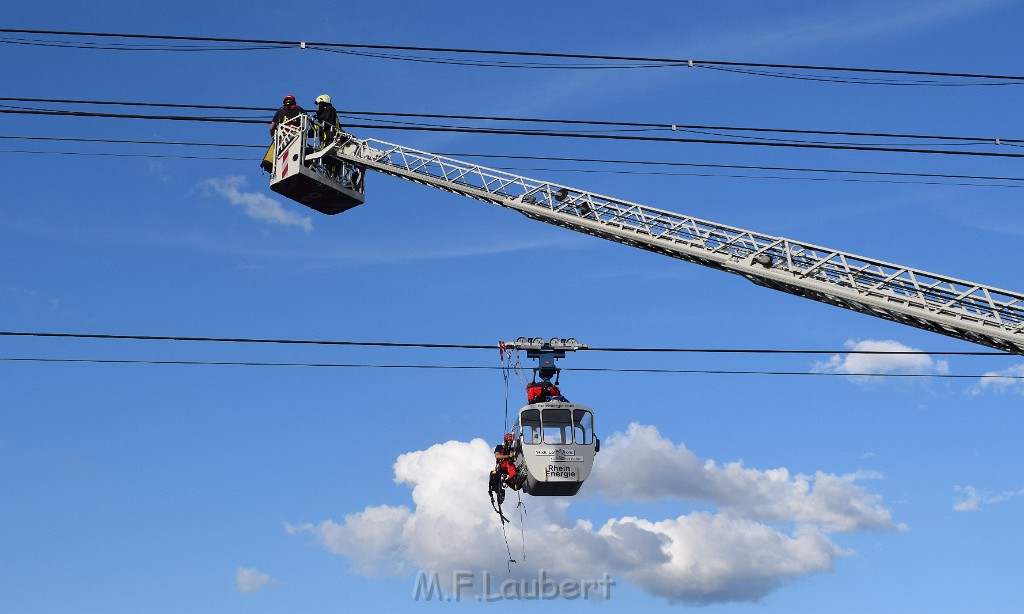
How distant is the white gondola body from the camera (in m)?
35.5

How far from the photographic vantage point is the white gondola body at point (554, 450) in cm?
3553

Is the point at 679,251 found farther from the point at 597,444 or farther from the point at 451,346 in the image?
the point at 451,346

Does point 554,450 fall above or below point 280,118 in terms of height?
below

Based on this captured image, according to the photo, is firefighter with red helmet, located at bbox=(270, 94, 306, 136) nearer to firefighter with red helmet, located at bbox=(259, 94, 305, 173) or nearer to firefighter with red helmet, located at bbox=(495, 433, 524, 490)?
firefighter with red helmet, located at bbox=(259, 94, 305, 173)

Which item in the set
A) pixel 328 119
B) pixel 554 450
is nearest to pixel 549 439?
pixel 554 450

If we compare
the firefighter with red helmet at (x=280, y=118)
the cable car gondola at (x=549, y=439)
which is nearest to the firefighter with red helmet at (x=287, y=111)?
the firefighter with red helmet at (x=280, y=118)

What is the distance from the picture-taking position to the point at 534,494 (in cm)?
3653

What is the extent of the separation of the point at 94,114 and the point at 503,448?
50.7 ft

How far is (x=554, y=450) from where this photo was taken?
35625 millimetres

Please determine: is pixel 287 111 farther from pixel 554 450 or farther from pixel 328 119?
pixel 554 450

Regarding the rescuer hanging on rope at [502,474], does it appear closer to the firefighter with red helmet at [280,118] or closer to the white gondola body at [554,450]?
the white gondola body at [554,450]

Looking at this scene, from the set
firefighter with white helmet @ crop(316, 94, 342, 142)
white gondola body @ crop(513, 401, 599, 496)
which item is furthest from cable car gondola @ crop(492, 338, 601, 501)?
firefighter with white helmet @ crop(316, 94, 342, 142)

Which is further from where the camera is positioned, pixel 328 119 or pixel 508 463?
pixel 328 119

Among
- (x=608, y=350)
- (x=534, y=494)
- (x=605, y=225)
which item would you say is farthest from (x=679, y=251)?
(x=534, y=494)
